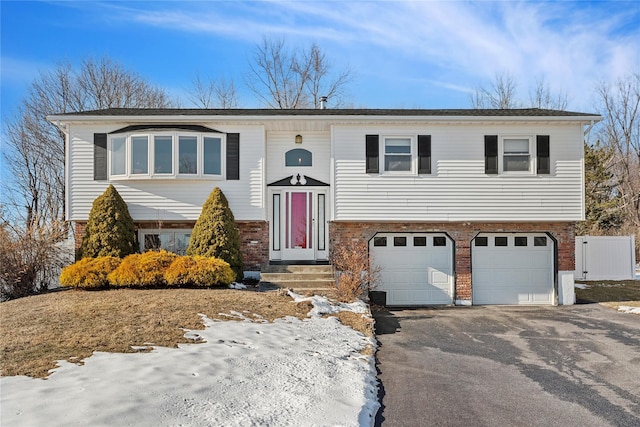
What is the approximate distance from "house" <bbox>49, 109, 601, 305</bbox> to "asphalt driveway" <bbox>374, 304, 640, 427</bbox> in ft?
8.62

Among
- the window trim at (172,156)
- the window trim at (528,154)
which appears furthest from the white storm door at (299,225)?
the window trim at (528,154)

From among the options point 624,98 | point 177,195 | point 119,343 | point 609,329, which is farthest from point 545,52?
Result: point 624,98

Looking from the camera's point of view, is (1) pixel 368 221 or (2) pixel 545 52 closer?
(1) pixel 368 221

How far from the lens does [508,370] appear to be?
23.4ft

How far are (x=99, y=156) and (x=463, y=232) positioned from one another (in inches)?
442

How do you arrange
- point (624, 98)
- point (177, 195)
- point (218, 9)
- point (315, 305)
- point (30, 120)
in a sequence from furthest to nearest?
point (624, 98)
point (30, 120)
point (177, 195)
point (218, 9)
point (315, 305)

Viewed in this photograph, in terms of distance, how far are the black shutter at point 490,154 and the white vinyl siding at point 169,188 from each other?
22.0 ft

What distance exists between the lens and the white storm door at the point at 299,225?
14.3m

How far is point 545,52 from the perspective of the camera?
1564 cm

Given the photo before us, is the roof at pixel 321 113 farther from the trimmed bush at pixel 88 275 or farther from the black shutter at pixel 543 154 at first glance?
the trimmed bush at pixel 88 275

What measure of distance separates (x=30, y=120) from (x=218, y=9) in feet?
60.5

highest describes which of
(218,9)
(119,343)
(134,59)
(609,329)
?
(134,59)

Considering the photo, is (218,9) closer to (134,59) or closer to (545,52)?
(545,52)

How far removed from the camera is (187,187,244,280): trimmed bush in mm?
12805
